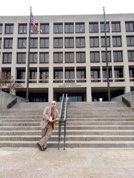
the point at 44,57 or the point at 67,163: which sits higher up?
the point at 44,57

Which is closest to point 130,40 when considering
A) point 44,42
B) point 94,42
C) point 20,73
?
point 94,42

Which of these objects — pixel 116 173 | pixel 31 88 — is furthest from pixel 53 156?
pixel 31 88

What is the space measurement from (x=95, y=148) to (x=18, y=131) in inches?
132

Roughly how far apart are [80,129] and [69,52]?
2586cm

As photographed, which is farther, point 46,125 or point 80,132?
point 80,132

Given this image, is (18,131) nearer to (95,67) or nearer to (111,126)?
(111,126)

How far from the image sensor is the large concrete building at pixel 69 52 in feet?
104

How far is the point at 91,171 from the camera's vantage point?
4340 mm

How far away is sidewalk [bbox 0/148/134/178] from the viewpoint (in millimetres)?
4168

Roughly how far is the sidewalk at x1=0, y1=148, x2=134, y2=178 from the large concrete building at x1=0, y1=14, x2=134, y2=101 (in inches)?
978

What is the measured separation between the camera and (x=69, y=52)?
3275 cm

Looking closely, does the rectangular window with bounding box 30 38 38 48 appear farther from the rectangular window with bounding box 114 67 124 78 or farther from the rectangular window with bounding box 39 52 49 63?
the rectangular window with bounding box 114 67 124 78

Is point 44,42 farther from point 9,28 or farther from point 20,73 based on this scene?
point 20,73

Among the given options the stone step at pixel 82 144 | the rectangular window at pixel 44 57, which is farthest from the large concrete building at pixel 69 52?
the stone step at pixel 82 144
